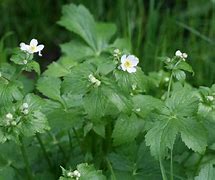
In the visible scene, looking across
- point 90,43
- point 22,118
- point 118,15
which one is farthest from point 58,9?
point 22,118

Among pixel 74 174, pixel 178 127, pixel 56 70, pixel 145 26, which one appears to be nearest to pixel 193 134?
pixel 178 127

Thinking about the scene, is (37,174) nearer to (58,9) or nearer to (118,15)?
(118,15)

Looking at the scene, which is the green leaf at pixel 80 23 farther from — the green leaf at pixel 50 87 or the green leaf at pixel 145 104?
the green leaf at pixel 145 104

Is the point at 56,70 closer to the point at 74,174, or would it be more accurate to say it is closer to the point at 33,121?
the point at 33,121

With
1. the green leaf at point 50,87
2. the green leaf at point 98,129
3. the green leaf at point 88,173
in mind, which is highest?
the green leaf at point 50,87

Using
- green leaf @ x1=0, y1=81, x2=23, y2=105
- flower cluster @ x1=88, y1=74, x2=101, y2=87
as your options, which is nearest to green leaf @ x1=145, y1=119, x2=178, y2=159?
flower cluster @ x1=88, y1=74, x2=101, y2=87

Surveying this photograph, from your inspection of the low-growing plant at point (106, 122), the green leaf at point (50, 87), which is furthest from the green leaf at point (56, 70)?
the green leaf at point (50, 87)
